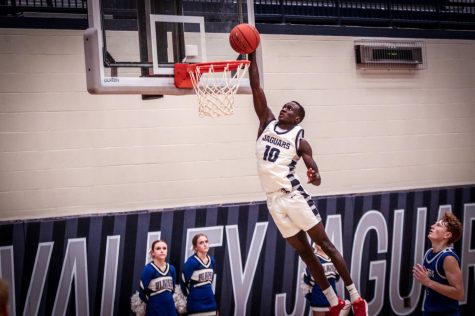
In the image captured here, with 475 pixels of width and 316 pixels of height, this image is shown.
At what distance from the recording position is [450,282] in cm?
549

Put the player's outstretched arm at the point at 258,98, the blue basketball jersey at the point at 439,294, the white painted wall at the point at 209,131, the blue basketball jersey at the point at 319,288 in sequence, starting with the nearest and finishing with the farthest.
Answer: the player's outstretched arm at the point at 258,98, the blue basketball jersey at the point at 439,294, the white painted wall at the point at 209,131, the blue basketball jersey at the point at 319,288

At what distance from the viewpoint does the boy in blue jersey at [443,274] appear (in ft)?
17.9

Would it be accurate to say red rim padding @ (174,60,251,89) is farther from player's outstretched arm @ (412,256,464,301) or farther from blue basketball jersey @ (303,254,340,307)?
blue basketball jersey @ (303,254,340,307)

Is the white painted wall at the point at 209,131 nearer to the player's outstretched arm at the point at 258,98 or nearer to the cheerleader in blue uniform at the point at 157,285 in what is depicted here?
the cheerleader in blue uniform at the point at 157,285

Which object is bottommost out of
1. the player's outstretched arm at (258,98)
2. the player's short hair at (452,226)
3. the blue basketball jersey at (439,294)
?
the blue basketball jersey at (439,294)

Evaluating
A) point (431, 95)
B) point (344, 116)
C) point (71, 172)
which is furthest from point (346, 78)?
point (71, 172)

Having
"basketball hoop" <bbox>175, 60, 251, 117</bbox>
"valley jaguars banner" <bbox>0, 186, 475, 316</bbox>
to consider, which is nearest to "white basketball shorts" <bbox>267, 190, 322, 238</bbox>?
"basketball hoop" <bbox>175, 60, 251, 117</bbox>

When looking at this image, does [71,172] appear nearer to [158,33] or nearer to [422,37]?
[158,33]

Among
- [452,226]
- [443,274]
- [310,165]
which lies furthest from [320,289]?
[310,165]

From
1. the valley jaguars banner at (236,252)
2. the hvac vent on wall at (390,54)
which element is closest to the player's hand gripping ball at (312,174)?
the valley jaguars banner at (236,252)

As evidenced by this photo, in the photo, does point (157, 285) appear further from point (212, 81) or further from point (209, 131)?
point (212, 81)

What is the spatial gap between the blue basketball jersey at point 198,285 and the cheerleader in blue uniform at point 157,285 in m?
0.23

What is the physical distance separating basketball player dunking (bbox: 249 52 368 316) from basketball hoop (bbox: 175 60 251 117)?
50cm

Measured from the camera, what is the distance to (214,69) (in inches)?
220
